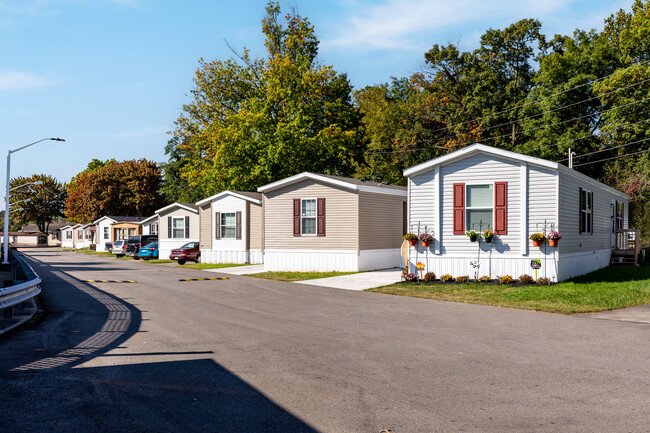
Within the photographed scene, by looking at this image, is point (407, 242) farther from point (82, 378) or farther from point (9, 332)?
point (82, 378)

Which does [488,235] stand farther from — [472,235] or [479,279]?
[479,279]

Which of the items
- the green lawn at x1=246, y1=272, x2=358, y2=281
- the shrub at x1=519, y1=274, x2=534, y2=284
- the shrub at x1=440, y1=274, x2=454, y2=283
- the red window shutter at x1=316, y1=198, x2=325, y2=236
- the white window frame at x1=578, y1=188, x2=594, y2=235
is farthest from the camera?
the red window shutter at x1=316, y1=198, x2=325, y2=236

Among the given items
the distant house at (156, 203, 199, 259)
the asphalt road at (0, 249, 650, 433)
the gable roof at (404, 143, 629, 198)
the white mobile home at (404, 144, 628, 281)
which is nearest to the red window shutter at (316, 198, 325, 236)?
the white mobile home at (404, 144, 628, 281)

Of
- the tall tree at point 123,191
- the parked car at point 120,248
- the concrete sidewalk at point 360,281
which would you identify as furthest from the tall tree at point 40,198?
the concrete sidewalk at point 360,281

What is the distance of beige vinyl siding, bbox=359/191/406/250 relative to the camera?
82.9 feet

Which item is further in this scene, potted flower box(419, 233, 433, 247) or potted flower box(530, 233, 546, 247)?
potted flower box(419, 233, 433, 247)

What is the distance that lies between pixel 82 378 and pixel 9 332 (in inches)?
180

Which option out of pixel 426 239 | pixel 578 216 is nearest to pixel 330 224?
pixel 426 239

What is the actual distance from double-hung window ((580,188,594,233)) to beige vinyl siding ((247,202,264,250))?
17252mm

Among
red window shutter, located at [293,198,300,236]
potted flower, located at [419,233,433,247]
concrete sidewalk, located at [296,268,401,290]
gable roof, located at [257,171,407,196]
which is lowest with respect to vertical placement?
concrete sidewalk, located at [296,268,401,290]

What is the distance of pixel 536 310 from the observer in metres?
13.9

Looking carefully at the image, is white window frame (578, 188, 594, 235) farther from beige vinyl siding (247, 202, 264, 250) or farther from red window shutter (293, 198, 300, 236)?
beige vinyl siding (247, 202, 264, 250)

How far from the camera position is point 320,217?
2602 cm

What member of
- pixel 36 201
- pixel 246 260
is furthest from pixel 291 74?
pixel 36 201
